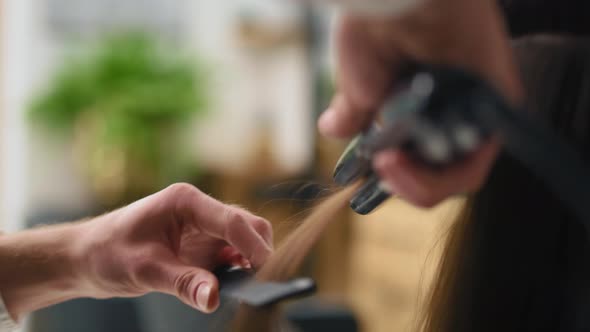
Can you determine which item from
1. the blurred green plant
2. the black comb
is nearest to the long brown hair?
the black comb

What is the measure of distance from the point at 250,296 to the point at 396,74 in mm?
222

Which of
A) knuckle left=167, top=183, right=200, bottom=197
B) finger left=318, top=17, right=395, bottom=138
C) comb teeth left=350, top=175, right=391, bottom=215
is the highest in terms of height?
finger left=318, top=17, right=395, bottom=138

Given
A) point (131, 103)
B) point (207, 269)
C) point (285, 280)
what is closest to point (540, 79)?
point (285, 280)

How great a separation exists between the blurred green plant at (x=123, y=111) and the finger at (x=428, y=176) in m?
2.50

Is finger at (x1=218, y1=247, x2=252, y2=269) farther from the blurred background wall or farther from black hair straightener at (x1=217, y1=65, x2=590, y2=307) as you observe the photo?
the blurred background wall

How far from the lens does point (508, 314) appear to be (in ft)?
1.83

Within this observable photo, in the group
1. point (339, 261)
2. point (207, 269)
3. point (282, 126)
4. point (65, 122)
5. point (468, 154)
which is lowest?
point (339, 261)

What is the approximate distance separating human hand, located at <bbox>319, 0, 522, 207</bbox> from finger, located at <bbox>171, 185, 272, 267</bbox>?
28cm

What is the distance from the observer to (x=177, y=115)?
122 inches

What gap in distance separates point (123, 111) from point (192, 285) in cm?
233

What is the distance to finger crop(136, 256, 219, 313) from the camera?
2.17ft

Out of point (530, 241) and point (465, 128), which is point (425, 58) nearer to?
point (465, 128)

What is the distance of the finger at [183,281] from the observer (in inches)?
26.0

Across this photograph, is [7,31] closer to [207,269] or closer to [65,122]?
[65,122]
